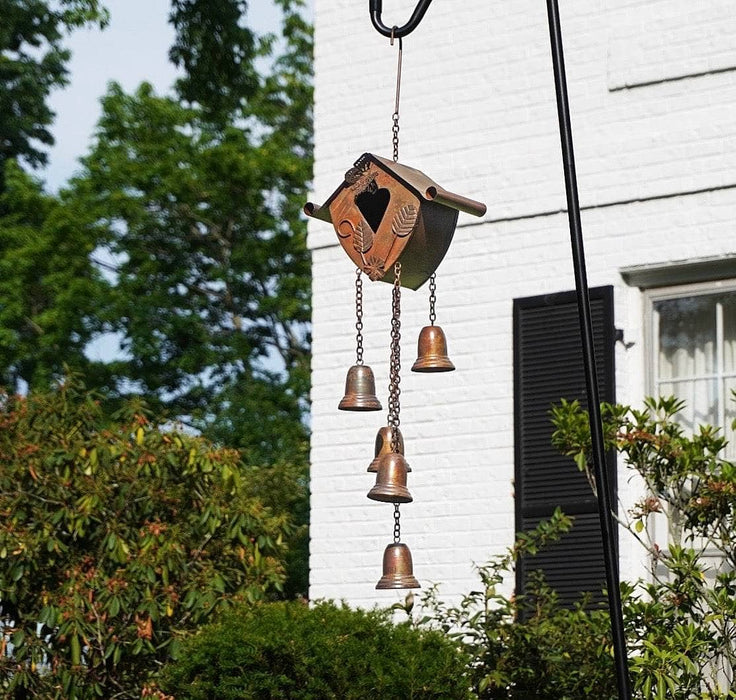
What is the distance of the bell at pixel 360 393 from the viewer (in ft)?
17.4

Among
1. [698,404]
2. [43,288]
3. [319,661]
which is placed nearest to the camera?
[319,661]

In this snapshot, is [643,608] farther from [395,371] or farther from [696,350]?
[696,350]

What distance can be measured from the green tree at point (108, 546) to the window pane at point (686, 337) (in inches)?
97.0

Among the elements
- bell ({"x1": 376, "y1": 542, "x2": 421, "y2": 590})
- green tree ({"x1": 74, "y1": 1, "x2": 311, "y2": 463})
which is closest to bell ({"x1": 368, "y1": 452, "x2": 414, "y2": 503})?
bell ({"x1": 376, "y1": 542, "x2": 421, "y2": 590})

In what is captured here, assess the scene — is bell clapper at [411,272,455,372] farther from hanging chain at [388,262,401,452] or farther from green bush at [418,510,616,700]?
green bush at [418,510,616,700]

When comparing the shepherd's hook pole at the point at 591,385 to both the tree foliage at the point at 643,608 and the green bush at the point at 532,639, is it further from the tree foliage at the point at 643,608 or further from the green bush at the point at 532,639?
the green bush at the point at 532,639

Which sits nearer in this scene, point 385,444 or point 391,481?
point 391,481

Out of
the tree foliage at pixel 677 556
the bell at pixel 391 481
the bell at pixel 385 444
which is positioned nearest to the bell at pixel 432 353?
the bell at pixel 385 444

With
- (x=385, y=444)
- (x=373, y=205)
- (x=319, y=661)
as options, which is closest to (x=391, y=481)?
(x=385, y=444)

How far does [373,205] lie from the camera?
213 inches

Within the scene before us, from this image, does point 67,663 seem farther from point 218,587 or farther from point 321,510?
point 321,510

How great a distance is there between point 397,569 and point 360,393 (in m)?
0.63

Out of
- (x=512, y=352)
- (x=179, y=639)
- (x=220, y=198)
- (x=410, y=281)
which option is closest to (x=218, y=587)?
(x=179, y=639)

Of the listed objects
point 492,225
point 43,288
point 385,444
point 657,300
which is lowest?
point 385,444
